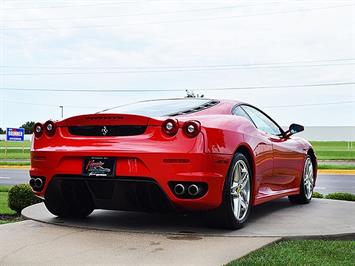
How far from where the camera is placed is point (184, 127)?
15.2 ft

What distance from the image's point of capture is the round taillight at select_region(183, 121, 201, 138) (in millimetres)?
4570

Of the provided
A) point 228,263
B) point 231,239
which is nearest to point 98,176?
point 231,239

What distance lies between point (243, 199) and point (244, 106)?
126 cm

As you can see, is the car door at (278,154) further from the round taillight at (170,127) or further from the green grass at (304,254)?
the round taillight at (170,127)

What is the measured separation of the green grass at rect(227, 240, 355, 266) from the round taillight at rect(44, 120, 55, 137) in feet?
7.51

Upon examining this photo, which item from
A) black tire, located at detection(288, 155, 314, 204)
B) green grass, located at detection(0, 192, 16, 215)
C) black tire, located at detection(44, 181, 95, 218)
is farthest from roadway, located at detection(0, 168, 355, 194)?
black tire, located at detection(44, 181, 95, 218)

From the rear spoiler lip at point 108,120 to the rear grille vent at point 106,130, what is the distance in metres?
0.04

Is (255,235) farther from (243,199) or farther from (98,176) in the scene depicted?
(98,176)

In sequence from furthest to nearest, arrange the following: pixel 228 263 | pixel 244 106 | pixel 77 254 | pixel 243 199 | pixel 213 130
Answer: pixel 244 106 < pixel 243 199 < pixel 213 130 < pixel 77 254 < pixel 228 263

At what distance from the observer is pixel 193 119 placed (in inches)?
186

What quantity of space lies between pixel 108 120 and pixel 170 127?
639mm

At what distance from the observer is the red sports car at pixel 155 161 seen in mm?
4547

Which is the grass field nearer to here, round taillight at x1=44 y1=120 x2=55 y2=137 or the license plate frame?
round taillight at x1=44 y1=120 x2=55 y2=137

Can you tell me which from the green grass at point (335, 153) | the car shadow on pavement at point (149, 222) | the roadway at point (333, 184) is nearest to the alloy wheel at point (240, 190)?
the car shadow on pavement at point (149, 222)
